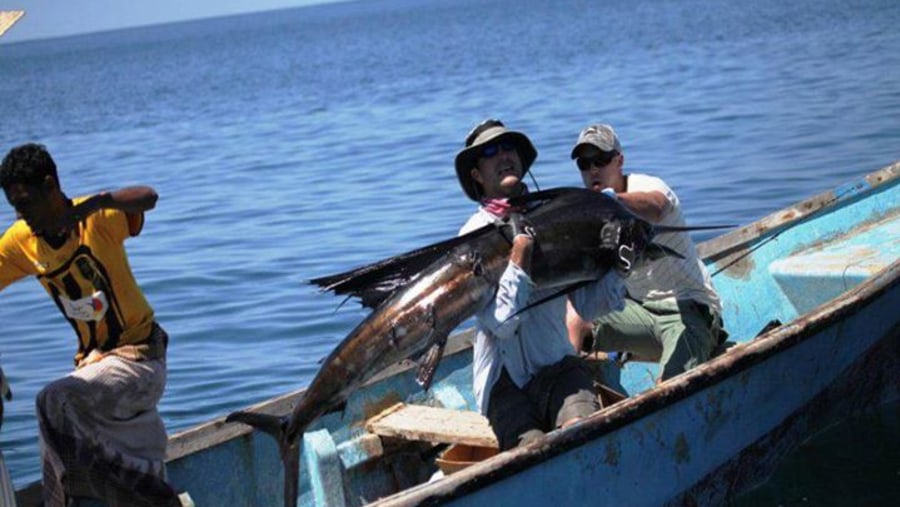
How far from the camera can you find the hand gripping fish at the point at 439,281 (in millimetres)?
5578

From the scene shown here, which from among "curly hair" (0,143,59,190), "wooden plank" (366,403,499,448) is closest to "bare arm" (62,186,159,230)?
"curly hair" (0,143,59,190)

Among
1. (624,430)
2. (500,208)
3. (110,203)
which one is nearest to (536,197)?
(500,208)

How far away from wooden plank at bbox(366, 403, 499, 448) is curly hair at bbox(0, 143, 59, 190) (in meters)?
2.21

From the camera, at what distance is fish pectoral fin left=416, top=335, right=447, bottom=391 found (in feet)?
18.4

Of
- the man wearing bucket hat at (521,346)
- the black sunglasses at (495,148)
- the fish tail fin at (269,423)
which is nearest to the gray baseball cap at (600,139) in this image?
the man wearing bucket hat at (521,346)

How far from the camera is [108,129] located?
3728cm

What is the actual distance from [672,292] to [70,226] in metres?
3.03

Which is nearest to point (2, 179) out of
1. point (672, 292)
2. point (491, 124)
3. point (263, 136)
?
point (491, 124)

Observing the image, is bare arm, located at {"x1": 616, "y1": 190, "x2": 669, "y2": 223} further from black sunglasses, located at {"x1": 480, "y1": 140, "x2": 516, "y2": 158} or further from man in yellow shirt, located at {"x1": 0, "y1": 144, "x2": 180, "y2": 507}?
man in yellow shirt, located at {"x1": 0, "y1": 144, "x2": 180, "y2": 507}

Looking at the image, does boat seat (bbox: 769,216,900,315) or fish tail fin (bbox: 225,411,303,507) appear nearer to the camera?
fish tail fin (bbox: 225,411,303,507)

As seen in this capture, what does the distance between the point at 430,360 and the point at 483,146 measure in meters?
0.93

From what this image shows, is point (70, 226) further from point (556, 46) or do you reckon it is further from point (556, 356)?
point (556, 46)

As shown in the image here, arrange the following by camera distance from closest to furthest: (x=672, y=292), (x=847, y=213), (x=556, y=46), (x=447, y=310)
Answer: (x=447, y=310) → (x=672, y=292) → (x=847, y=213) → (x=556, y=46)

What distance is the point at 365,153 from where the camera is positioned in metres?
24.3
